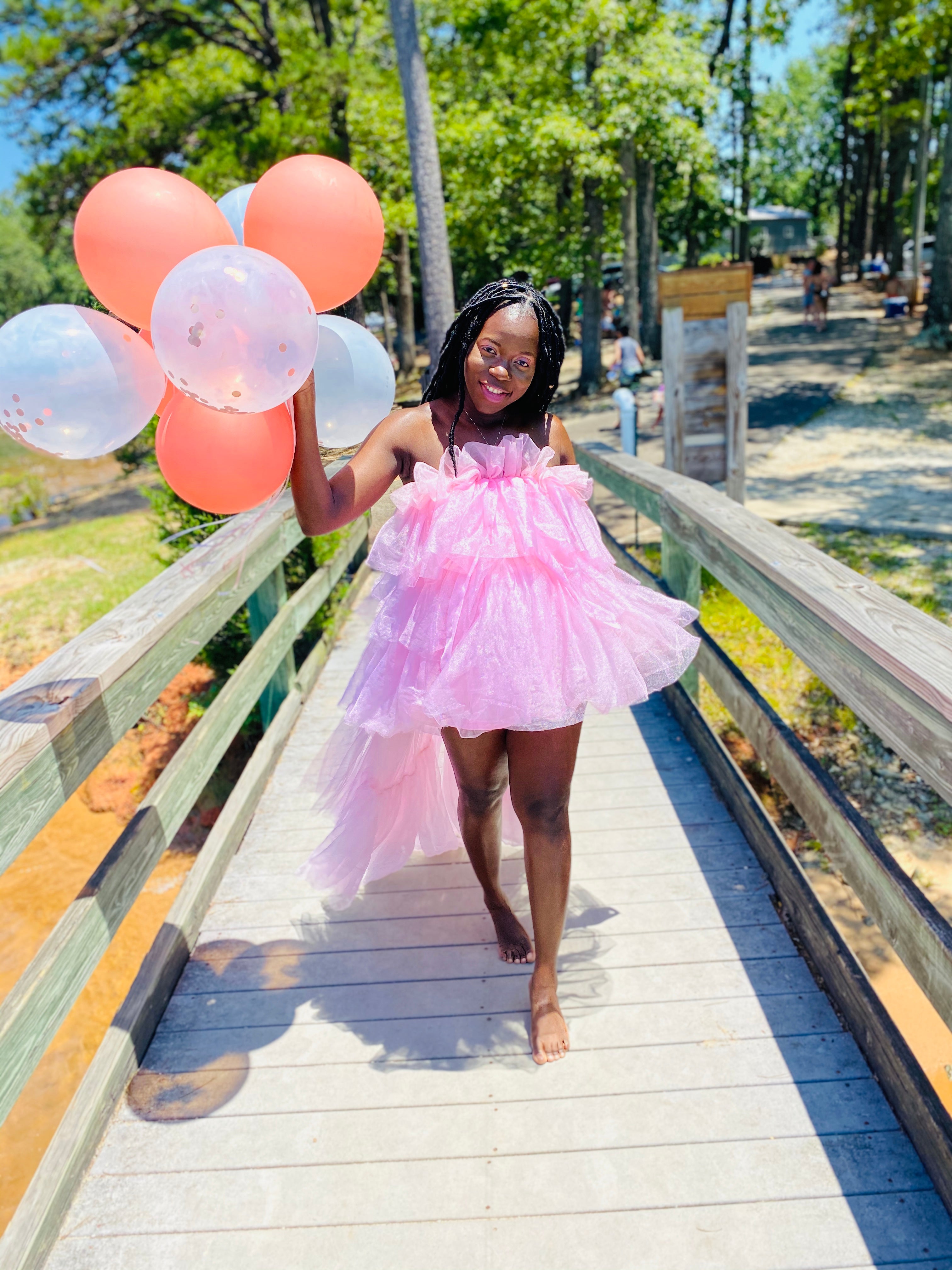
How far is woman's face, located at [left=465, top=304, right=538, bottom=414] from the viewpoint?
Answer: 213cm

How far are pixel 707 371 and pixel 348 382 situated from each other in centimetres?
451

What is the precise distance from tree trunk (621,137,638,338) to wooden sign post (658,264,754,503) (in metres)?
9.51

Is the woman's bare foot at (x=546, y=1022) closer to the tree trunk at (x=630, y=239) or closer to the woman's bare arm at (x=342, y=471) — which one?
the woman's bare arm at (x=342, y=471)

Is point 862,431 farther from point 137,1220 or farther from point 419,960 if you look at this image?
point 137,1220

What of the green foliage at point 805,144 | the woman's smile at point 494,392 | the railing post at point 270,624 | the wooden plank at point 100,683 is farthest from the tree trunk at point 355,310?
the green foliage at point 805,144

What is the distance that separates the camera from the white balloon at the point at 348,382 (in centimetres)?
212

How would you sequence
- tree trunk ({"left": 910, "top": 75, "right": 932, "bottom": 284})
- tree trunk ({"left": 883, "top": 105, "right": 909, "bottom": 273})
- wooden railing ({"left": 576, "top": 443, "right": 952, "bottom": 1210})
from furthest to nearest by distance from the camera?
tree trunk ({"left": 883, "top": 105, "right": 909, "bottom": 273}), tree trunk ({"left": 910, "top": 75, "right": 932, "bottom": 284}), wooden railing ({"left": 576, "top": 443, "right": 952, "bottom": 1210})

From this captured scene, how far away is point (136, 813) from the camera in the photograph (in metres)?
2.55

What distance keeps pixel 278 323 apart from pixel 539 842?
→ 4.34 feet

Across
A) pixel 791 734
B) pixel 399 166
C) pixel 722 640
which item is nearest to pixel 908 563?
pixel 722 640

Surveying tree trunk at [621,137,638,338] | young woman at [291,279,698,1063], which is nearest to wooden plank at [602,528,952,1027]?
young woman at [291,279,698,1063]

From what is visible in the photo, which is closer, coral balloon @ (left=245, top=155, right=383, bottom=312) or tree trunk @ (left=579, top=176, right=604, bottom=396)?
coral balloon @ (left=245, top=155, right=383, bottom=312)

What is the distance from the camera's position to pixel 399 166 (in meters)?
12.1

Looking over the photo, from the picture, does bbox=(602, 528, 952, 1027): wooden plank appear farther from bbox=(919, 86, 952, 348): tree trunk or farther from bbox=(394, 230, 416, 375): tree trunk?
bbox=(394, 230, 416, 375): tree trunk
